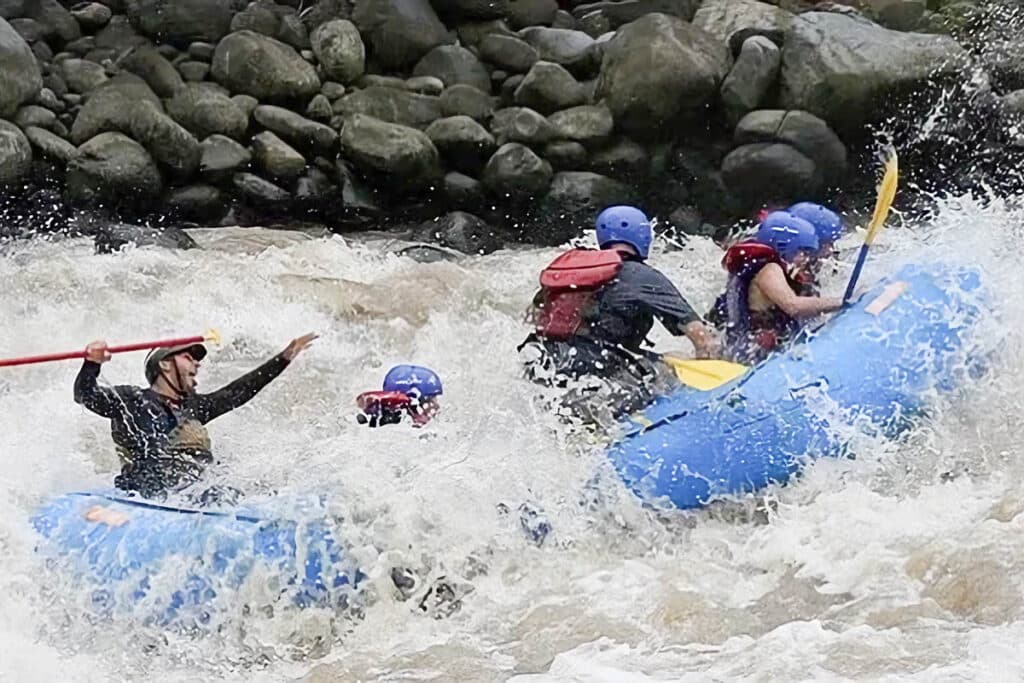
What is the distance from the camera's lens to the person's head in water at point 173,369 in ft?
15.4

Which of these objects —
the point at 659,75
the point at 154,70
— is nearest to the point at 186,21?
the point at 154,70

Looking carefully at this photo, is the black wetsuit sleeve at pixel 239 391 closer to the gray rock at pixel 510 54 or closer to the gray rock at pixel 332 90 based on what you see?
the gray rock at pixel 332 90

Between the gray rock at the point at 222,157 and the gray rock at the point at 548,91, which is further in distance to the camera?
the gray rock at the point at 548,91

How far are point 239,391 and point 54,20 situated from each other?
7337mm

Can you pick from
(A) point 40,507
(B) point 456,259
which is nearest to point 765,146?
(B) point 456,259

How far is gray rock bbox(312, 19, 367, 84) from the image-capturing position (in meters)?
10.7

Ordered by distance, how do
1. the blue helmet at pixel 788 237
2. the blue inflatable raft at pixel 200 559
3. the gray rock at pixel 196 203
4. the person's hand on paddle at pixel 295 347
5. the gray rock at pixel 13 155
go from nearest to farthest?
the blue inflatable raft at pixel 200 559 → the person's hand on paddle at pixel 295 347 → the blue helmet at pixel 788 237 → the gray rock at pixel 13 155 → the gray rock at pixel 196 203

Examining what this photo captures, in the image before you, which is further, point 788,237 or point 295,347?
point 788,237

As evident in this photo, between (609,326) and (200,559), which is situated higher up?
(609,326)

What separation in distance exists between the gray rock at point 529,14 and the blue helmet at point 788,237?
6466 mm

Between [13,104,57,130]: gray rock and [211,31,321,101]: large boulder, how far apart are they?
1.28m

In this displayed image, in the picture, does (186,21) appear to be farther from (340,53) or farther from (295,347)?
(295,347)

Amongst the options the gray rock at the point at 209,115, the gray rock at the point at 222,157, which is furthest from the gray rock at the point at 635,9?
the gray rock at the point at 222,157

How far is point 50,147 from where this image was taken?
9703 millimetres
